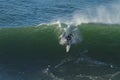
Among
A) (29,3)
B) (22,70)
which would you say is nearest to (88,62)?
(22,70)

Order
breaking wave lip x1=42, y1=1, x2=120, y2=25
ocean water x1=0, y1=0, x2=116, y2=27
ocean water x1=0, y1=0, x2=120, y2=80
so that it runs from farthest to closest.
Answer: ocean water x1=0, y1=0, x2=116, y2=27 → breaking wave lip x1=42, y1=1, x2=120, y2=25 → ocean water x1=0, y1=0, x2=120, y2=80

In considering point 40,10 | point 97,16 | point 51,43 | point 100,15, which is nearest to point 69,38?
point 51,43

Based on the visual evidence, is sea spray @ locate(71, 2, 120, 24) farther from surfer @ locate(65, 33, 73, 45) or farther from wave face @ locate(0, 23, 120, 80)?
surfer @ locate(65, 33, 73, 45)

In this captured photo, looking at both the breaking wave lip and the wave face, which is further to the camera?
the breaking wave lip

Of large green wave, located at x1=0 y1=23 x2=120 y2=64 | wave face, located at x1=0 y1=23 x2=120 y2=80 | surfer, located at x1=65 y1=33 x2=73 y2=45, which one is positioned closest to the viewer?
wave face, located at x1=0 y1=23 x2=120 y2=80

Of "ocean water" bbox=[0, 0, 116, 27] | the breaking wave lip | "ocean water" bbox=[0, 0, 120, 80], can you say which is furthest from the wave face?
"ocean water" bbox=[0, 0, 116, 27]

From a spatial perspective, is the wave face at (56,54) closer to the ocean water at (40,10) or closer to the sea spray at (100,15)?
the sea spray at (100,15)

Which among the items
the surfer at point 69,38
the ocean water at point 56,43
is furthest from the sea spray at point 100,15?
the surfer at point 69,38

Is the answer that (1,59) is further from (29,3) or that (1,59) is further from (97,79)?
(29,3)
